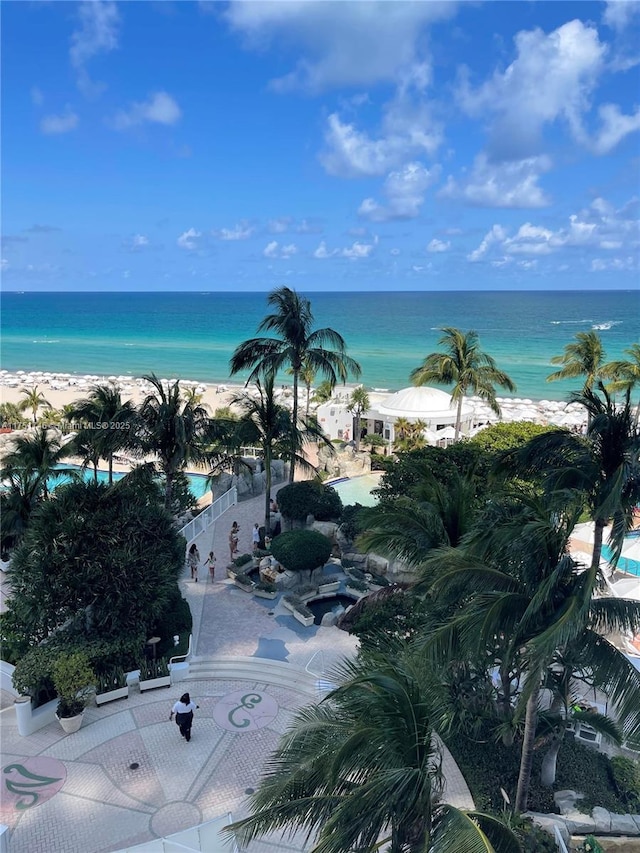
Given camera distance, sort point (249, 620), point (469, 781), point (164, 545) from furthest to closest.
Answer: point (249, 620) → point (164, 545) → point (469, 781)

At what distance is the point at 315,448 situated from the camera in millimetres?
35906

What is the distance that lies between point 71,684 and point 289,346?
1278 centimetres

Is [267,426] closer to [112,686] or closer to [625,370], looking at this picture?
[112,686]

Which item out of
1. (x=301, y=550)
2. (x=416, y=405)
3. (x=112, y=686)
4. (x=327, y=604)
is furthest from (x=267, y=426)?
(x=416, y=405)

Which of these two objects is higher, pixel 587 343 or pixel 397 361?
pixel 397 361

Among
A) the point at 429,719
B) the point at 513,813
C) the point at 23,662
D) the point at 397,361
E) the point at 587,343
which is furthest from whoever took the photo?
the point at 397,361

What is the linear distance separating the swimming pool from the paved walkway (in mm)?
13121

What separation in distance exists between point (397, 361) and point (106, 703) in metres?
83.8

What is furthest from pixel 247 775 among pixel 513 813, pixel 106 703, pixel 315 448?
pixel 315 448

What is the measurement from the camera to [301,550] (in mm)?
16531

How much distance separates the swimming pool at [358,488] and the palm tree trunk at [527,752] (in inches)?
715

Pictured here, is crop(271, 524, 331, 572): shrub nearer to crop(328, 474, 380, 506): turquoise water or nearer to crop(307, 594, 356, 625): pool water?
crop(307, 594, 356, 625): pool water

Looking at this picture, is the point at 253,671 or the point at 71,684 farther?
the point at 253,671

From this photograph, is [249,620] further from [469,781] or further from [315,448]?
[315,448]
